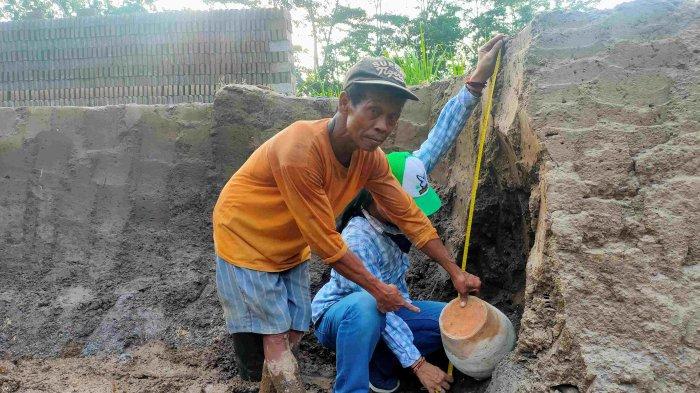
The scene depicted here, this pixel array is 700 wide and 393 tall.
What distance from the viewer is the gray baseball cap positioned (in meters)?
2.06

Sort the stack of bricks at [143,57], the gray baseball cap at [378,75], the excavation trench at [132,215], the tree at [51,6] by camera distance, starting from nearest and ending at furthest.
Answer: the gray baseball cap at [378,75]
the excavation trench at [132,215]
the stack of bricks at [143,57]
the tree at [51,6]

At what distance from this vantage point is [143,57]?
221 inches

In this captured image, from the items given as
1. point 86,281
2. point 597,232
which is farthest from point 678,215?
point 86,281

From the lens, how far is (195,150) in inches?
154

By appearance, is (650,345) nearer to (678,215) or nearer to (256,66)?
(678,215)

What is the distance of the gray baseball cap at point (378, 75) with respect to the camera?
2.06m

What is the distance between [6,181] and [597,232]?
3673 mm

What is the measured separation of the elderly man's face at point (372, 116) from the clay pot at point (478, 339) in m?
0.78

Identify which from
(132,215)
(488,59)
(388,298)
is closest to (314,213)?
(388,298)

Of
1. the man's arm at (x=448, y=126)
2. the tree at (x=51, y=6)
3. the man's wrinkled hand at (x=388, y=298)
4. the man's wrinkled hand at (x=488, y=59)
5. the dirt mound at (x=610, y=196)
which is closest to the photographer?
the dirt mound at (x=610, y=196)

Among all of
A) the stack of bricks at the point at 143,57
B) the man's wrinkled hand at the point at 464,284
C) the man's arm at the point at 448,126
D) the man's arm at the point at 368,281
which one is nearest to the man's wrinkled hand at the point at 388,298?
the man's arm at the point at 368,281

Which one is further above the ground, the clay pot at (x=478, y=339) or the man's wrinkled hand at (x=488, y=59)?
the man's wrinkled hand at (x=488, y=59)

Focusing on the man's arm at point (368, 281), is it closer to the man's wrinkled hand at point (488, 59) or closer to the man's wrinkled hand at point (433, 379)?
the man's wrinkled hand at point (433, 379)

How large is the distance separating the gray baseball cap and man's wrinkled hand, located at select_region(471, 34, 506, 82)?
822 millimetres
